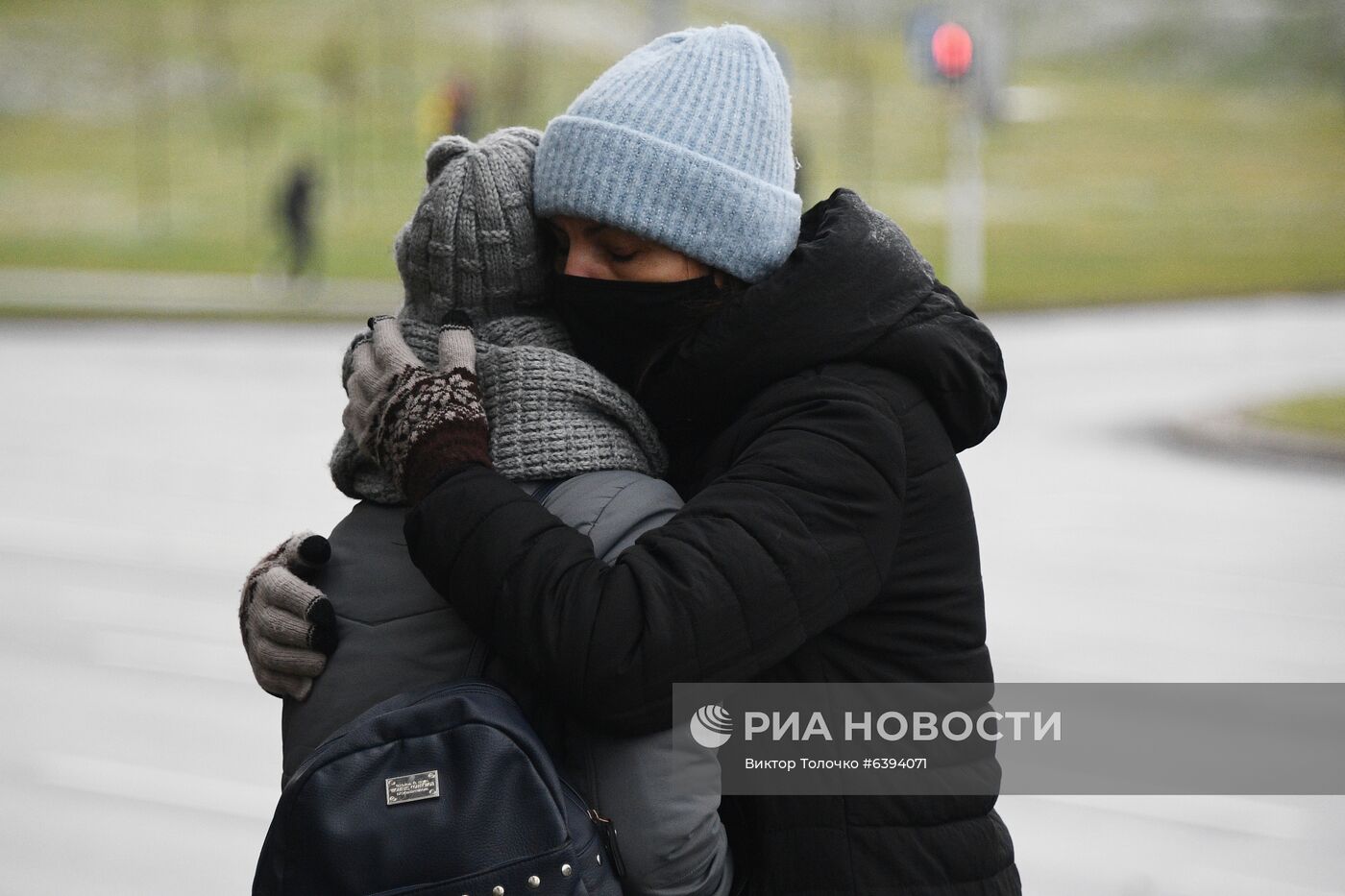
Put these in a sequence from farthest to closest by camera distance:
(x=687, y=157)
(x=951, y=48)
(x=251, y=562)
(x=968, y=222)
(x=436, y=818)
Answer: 1. (x=968, y=222)
2. (x=951, y=48)
3. (x=251, y=562)
4. (x=687, y=157)
5. (x=436, y=818)

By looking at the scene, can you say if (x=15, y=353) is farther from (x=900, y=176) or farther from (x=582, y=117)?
(x=900, y=176)

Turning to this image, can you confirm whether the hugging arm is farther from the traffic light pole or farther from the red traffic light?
the traffic light pole

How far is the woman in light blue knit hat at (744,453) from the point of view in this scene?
177 cm

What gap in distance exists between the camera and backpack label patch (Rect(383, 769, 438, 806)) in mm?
1728

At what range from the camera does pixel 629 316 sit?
205cm

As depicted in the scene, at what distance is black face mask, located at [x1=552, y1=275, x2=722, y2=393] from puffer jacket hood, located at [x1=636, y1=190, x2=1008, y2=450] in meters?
0.03

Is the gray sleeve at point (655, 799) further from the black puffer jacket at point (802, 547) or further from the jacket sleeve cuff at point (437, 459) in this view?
the jacket sleeve cuff at point (437, 459)

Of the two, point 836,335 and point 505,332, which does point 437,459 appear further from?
point 836,335

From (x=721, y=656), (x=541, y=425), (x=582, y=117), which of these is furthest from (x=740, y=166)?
(x=721, y=656)

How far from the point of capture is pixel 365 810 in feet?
5.67

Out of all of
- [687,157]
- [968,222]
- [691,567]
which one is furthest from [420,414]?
[968,222]

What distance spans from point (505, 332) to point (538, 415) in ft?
0.57

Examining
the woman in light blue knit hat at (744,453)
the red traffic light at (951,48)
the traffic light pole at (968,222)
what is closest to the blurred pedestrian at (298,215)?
the traffic light pole at (968,222)

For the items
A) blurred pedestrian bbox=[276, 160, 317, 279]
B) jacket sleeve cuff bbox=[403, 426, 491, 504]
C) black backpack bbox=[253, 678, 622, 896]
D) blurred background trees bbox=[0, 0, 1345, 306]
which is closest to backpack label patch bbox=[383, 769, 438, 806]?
black backpack bbox=[253, 678, 622, 896]
